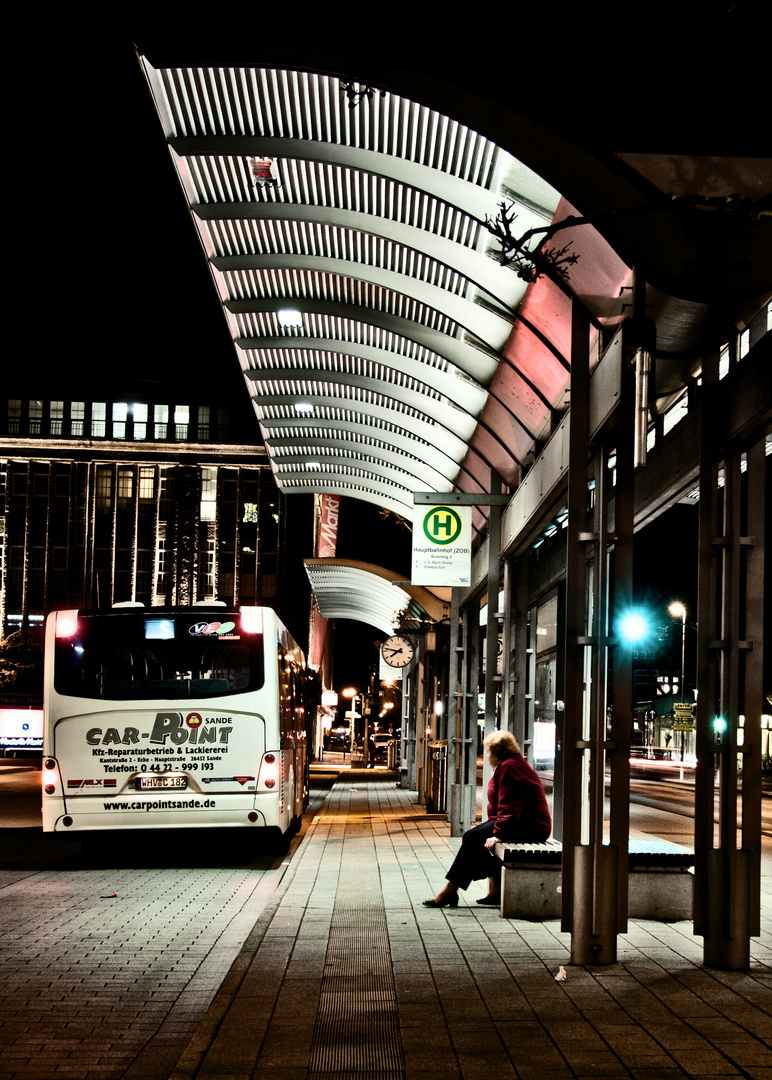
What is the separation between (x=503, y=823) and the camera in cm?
943

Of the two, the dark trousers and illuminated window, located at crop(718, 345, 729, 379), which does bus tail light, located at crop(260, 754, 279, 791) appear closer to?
the dark trousers

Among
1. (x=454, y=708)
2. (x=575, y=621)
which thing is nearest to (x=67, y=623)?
(x=454, y=708)

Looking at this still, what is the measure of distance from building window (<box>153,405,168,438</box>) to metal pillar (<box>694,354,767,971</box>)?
A: 301 feet

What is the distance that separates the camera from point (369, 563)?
20.4 metres

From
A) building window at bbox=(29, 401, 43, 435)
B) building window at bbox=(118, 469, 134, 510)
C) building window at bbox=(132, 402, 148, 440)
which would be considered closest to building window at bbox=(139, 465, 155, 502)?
building window at bbox=(118, 469, 134, 510)

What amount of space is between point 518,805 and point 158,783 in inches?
207

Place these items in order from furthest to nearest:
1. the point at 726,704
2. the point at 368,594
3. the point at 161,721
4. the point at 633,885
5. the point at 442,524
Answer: the point at 368,594 → the point at 442,524 → the point at 161,721 → the point at 633,885 → the point at 726,704

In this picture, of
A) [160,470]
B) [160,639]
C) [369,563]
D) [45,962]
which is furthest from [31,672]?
[45,962]

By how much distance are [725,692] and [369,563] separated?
44.8 ft

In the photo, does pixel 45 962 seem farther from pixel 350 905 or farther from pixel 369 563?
pixel 369 563

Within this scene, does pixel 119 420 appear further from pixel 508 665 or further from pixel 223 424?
pixel 508 665

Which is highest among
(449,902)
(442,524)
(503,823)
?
(442,524)

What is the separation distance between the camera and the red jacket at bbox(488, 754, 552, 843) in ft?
31.0

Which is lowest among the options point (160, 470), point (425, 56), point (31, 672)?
point (31, 672)
